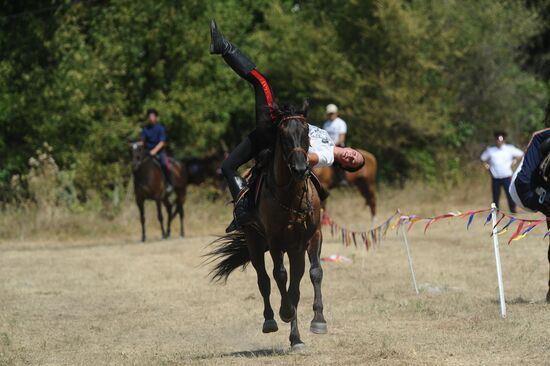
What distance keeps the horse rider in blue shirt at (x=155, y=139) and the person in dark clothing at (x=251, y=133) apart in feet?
47.4

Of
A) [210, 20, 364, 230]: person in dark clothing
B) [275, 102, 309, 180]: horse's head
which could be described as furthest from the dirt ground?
[275, 102, 309, 180]: horse's head

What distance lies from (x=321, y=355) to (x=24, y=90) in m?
21.2

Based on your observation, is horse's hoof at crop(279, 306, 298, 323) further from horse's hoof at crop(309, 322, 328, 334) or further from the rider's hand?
the rider's hand

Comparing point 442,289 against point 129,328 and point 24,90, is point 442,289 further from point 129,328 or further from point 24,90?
point 24,90

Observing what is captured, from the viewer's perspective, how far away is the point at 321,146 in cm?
980

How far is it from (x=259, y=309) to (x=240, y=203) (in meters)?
3.31

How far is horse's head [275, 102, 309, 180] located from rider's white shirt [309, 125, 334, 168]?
0.68 m

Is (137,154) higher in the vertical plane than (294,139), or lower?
higher

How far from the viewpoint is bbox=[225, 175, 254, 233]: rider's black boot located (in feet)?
32.8

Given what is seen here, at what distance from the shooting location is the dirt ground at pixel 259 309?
31.2 ft

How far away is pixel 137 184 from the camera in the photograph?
24656 mm

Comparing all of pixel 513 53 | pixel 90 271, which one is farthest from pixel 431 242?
pixel 513 53

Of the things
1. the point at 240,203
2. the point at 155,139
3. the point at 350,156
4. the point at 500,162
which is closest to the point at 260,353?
the point at 240,203

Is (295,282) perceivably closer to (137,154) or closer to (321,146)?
(321,146)
